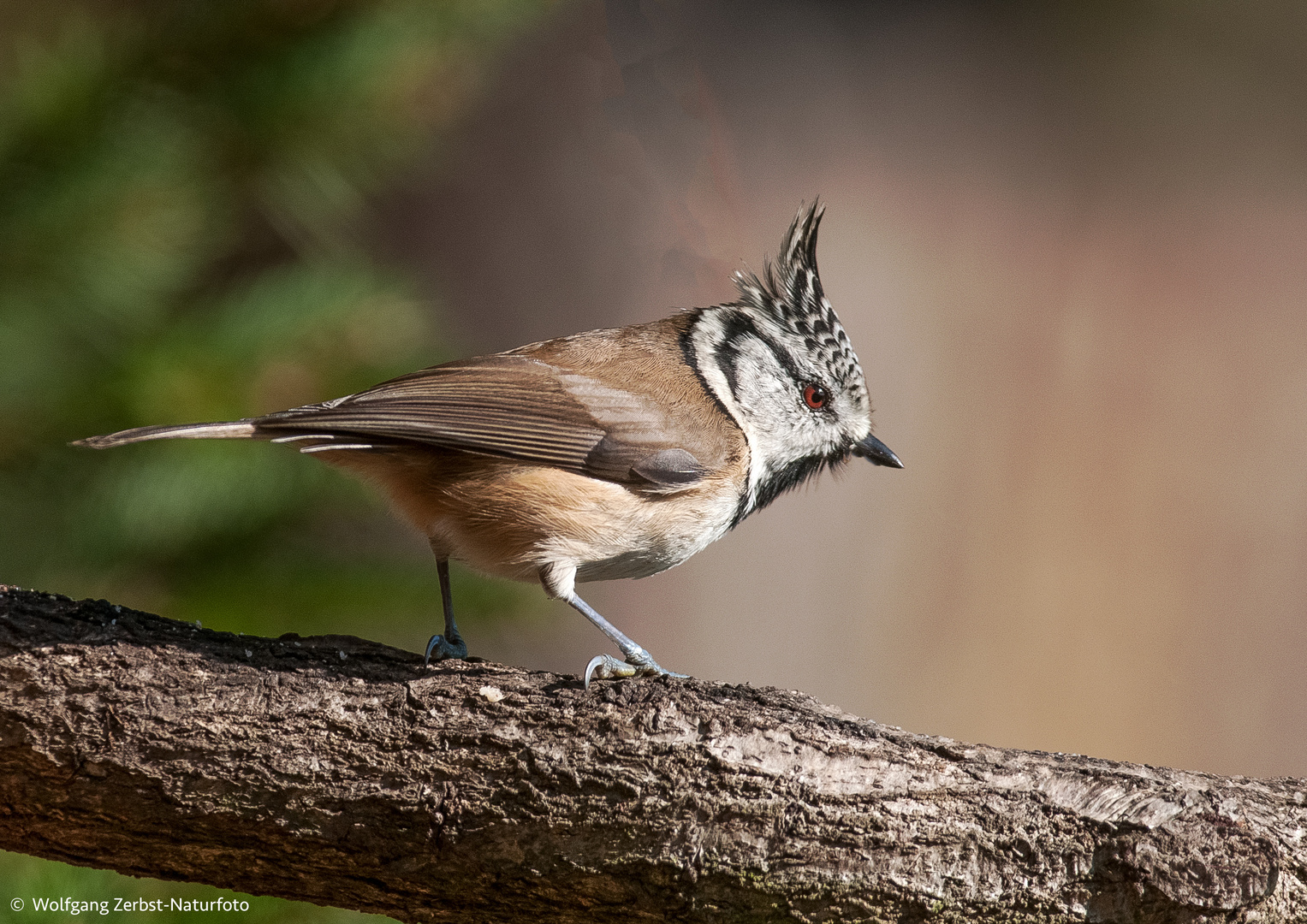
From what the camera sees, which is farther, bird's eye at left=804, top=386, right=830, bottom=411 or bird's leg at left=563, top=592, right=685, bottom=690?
bird's eye at left=804, top=386, right=830, bottom=411

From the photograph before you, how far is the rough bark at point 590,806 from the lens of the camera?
1.54m

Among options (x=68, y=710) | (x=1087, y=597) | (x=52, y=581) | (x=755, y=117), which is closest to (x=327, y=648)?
(x=68, y=710)

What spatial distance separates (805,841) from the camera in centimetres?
156

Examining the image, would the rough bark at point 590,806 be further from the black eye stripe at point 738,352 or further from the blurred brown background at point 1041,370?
the blurred brown background at point 1041,370

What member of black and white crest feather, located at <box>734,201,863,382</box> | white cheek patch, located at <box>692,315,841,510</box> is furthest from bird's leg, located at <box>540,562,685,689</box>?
black and white crest feather, located at <box>734,201,863,382</box>

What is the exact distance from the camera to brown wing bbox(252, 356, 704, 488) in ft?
6.82

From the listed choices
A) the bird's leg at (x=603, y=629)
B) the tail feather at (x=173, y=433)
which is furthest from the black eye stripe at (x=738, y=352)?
the tail feather at (x=173, y=433)

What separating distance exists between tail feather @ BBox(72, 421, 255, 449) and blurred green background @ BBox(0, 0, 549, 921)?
54 centimetres

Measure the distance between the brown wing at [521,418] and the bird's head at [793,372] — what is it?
303 millimetres

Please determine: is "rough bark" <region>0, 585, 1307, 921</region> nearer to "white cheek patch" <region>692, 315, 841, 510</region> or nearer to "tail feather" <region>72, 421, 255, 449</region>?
"tail feather" <region>72, 421, 255, 449</region>

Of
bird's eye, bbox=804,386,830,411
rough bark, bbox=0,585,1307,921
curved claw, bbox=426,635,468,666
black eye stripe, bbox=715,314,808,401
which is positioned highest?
black eye stripe, bbox=715,314,808,401

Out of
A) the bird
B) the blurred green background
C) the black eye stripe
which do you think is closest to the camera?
the bird

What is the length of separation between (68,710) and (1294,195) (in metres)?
4.87

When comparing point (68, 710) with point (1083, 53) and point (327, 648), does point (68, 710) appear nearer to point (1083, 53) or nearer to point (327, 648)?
point (327, 648)
